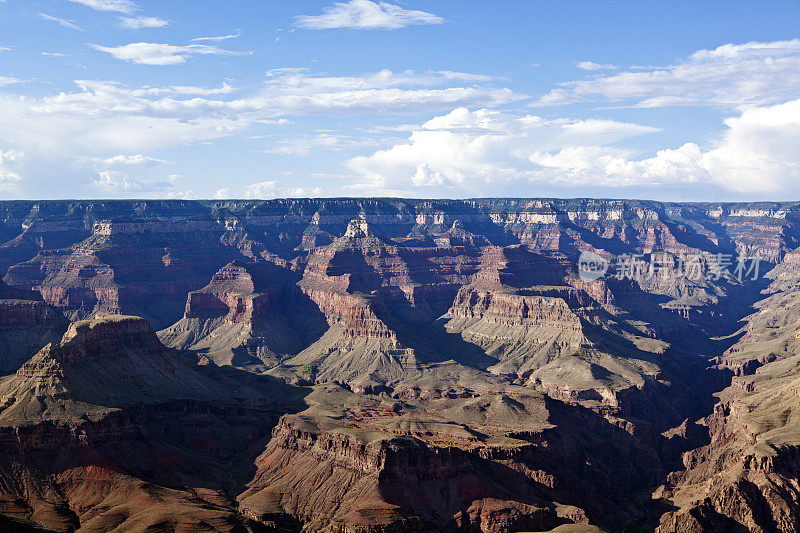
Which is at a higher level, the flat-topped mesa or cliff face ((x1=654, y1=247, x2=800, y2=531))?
the flat-topped mesa

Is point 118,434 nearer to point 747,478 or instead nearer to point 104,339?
point 104,339

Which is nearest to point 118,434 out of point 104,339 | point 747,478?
point 104,339

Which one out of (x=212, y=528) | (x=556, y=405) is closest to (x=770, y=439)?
(x=556, y=405)

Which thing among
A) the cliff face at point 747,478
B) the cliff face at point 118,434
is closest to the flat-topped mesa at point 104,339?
the cliff face at point 118,434

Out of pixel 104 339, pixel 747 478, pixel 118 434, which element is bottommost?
pixel 747 478

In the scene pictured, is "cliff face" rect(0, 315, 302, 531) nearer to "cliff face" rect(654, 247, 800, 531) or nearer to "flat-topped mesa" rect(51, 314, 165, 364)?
"flat-topped mesa" rect(51, 314, 165, 364)

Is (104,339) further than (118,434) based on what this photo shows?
Yes

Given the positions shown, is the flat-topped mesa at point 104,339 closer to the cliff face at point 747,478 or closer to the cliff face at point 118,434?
the cliff face at point 118,434

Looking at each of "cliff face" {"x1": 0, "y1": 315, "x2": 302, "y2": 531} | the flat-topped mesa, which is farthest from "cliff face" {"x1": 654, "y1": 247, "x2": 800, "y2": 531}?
the flat-topped mesa

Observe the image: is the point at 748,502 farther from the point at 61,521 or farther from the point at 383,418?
the point at 61,521

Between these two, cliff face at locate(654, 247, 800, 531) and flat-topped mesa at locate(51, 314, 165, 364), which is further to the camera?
flat-topped mesa at locate(51, 314, 165, 364)
